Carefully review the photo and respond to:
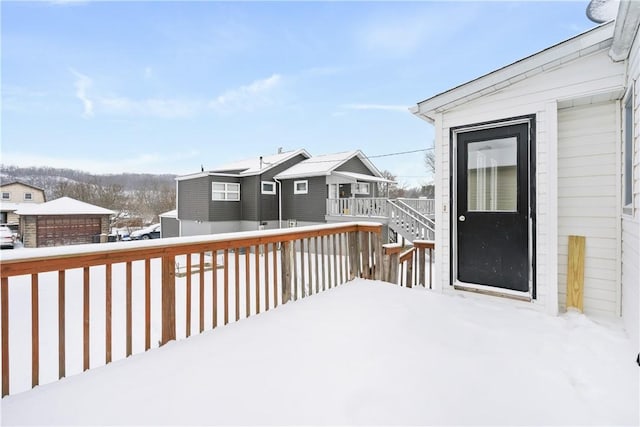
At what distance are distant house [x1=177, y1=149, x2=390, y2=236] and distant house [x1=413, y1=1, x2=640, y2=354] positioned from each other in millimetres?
10302

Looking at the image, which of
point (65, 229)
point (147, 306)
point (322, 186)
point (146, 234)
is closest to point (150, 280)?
point (147, 306)

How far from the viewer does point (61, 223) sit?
19.5 metres

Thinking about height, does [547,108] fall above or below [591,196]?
above

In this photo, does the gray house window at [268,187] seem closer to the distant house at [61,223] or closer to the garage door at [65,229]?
the distant house at [61,223]

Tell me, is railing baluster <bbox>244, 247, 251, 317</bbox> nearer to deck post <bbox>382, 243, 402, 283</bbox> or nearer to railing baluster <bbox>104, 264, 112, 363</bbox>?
railing baluster <bbox>104, 264, 112, 363</bbox>

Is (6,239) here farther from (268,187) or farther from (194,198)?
(268,187)

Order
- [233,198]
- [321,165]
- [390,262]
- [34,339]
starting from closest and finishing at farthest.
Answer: [34,339] < [390,262] < [321,165] < [233,198]

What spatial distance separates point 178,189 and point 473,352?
17.0 meters

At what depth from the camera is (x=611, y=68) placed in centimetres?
254

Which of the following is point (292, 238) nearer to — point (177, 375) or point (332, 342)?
point (332, 342)

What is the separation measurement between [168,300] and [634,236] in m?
3.42

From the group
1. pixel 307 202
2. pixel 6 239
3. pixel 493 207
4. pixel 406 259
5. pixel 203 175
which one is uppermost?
pixel 203 175

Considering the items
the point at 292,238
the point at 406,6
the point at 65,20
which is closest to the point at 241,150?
the point at 65,20

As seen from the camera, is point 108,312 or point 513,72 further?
point 513,72
